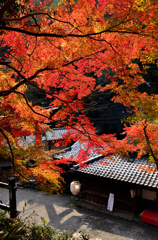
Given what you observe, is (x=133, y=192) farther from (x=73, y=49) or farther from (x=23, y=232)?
(x=73, y=49)

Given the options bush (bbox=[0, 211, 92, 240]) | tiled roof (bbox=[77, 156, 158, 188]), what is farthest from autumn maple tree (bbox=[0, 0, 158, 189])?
tiled roof (bbox=[77, 156, 158, 188])

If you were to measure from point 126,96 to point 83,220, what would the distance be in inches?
339

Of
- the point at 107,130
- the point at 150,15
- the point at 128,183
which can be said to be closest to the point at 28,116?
the point at 150,15

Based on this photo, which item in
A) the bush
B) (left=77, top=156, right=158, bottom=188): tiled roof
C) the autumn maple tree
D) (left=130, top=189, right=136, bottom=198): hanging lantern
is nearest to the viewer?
the autumn maple tree

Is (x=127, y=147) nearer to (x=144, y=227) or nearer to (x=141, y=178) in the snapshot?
(x=141, y=178)

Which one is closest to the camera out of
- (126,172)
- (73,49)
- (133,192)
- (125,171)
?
(73,49)

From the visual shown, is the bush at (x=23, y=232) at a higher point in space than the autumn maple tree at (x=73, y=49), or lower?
lower

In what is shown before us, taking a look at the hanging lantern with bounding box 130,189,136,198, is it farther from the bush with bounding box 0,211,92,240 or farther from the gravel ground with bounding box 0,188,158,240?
the bush with bounding box 0,211,92,240

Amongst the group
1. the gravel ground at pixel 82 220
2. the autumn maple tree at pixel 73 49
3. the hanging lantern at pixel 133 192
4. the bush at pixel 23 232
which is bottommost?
the gravel ground at pixel 82 220

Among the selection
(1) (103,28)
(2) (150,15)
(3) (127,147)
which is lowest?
(3) (127,147)

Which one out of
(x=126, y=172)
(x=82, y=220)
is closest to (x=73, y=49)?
(x=126, y=172)

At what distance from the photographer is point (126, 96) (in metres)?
6.10

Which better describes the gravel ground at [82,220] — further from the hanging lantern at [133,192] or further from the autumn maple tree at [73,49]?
the autumn maple tree at [73,49]

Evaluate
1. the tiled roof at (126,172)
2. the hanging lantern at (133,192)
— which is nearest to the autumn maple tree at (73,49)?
the tiled roof at (126,172)
